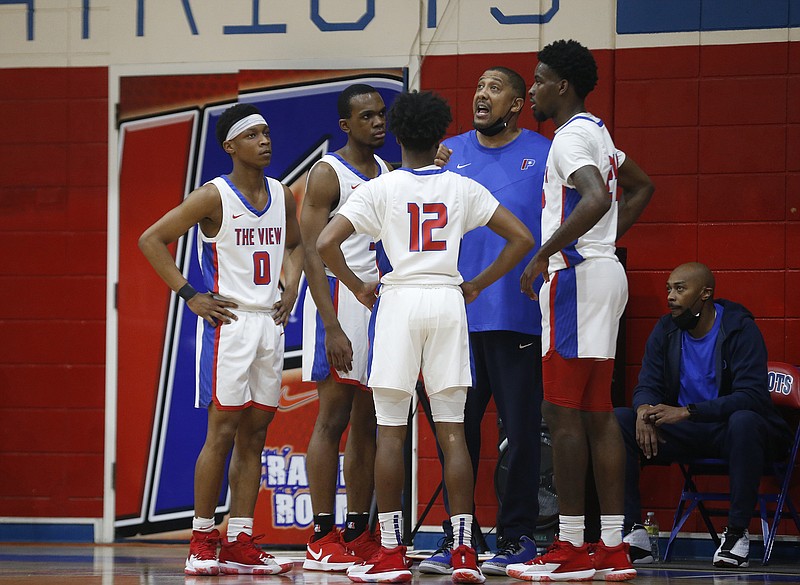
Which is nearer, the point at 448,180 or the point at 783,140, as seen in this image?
the point at 448,180

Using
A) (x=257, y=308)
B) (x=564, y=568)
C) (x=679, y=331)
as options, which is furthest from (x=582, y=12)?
(x=564, y=568)

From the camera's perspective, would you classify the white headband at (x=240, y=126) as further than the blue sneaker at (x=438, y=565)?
Yes

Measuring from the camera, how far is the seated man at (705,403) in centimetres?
530

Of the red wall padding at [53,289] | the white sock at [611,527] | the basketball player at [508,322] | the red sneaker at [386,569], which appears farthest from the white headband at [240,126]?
the red wall padding at [53,289]

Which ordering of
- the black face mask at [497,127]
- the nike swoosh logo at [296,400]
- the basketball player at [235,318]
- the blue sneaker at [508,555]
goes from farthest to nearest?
the nike swoosh logo at [296,400] → the black face mask at [497,127] → the basketball player at [235,318] → the blue sneaker at [508,555]

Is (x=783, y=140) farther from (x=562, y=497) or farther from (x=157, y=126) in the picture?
(x=157, y=126)

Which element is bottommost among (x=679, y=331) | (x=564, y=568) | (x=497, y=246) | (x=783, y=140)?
(x=564, y=568)

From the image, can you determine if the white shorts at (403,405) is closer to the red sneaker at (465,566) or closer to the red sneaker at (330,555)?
the red sneaker at (465,566)

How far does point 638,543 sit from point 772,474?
939mm

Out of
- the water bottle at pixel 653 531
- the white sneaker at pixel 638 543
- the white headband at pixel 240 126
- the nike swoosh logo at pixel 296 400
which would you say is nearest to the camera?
the white headband at pixel 240 126

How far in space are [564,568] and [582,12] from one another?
3.49 meters

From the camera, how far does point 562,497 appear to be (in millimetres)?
4266

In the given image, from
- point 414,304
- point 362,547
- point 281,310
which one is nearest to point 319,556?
point 362,547

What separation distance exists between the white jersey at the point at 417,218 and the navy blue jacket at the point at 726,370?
1.93 m
